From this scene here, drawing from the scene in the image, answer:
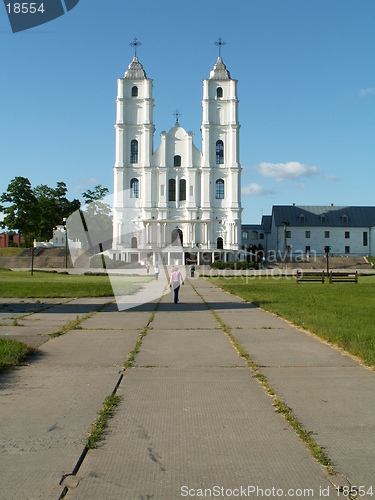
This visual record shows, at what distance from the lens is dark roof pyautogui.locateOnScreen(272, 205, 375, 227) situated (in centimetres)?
9919

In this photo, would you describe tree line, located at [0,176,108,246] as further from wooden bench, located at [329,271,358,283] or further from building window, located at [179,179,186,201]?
wooden bench, located at [329,271,358,283]

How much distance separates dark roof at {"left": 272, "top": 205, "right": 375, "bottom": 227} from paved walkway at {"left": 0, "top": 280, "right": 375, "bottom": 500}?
297 ft

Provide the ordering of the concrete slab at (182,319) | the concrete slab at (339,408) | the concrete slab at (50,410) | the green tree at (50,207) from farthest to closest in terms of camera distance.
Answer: the green tree at (50,207) < the concrete slab at (182,319) < the concrete slab at (339,408) < the concrete slab at (50,410)

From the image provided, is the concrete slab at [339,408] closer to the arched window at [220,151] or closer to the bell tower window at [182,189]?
the bell tower window at [182,189]

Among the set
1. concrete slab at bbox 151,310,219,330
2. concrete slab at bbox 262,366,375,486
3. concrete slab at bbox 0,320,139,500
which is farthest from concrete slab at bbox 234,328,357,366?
concrete slab at bbox 0,320,139,500

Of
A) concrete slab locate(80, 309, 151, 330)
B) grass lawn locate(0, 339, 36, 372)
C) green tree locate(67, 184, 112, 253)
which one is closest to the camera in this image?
grass lawn locate(0, 339, 36, 372)

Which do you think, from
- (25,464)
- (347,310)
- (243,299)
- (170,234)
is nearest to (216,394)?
(25,464)

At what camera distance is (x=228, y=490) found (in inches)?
155

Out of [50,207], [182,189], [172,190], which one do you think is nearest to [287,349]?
[182,189]

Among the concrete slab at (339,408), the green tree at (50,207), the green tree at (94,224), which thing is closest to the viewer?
the concrete slab at (339,408)
